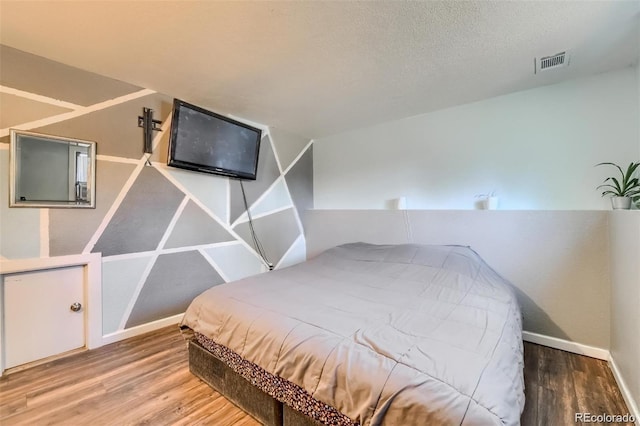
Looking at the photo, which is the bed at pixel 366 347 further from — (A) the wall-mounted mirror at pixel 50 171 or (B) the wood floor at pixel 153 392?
(A) the wall-mounted mirror at pixel 50 171

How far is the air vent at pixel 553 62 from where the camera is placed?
2076 millimetres

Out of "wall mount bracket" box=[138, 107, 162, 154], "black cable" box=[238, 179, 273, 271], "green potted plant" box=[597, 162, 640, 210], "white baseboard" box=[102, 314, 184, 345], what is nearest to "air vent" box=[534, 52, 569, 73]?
"green potted plant" box=[597, 162, 640, 210]

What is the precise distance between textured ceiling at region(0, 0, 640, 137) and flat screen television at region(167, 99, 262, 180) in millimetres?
255

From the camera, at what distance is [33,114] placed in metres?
2.06

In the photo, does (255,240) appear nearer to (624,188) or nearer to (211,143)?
(211,143)

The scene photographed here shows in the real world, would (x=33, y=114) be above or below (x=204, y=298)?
above

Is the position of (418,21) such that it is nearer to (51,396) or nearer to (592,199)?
(592,199)

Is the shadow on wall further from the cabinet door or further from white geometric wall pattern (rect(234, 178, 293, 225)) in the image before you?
the cabinet door

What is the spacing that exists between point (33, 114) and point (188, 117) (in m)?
1.10

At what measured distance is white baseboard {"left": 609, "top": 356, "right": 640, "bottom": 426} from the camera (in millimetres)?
1518

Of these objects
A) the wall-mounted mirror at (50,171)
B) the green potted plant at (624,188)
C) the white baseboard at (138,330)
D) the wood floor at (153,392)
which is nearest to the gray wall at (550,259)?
the green potted plant at (624,188)

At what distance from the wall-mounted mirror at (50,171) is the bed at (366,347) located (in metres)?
1.47

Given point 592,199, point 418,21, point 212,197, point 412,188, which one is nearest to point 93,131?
point 212,197

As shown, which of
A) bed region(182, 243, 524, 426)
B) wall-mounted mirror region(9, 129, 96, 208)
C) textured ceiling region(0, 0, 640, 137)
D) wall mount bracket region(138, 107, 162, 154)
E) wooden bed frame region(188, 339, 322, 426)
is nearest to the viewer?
bed region(182, 243, 524, 426)
